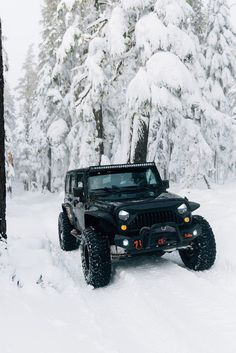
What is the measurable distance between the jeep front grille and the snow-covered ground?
890mm

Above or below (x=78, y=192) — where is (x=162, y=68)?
above

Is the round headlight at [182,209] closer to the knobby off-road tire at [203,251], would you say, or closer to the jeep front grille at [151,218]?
the jeep front grille at [151,218]

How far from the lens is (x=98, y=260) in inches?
252

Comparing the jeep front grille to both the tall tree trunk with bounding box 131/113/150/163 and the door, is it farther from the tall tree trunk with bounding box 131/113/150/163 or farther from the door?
the tall tree trunk with bounding box 131/113/150/163

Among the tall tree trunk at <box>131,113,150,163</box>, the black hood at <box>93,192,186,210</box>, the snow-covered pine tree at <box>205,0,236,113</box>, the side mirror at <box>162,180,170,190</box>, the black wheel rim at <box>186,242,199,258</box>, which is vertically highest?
the snow-covered pine tree at <box>205,0,236,113</box>

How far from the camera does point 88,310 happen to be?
211 inches

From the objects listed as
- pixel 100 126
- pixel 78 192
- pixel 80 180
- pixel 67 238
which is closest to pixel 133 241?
pixel 78 192

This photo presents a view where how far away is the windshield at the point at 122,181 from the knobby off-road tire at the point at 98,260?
1.50m

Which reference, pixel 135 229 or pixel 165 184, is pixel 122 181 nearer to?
pixel 165 184

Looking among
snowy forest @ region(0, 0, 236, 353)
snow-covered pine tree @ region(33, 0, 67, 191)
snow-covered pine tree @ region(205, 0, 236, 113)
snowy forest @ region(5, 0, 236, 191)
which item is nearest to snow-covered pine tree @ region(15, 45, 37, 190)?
snow-covered pine tree @ region(33, 0, 67, 191)

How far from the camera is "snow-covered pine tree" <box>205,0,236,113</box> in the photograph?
25281mm

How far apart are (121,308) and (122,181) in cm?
315

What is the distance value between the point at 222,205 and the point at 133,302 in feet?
20.7

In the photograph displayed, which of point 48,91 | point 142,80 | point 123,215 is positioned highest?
point 48,91
